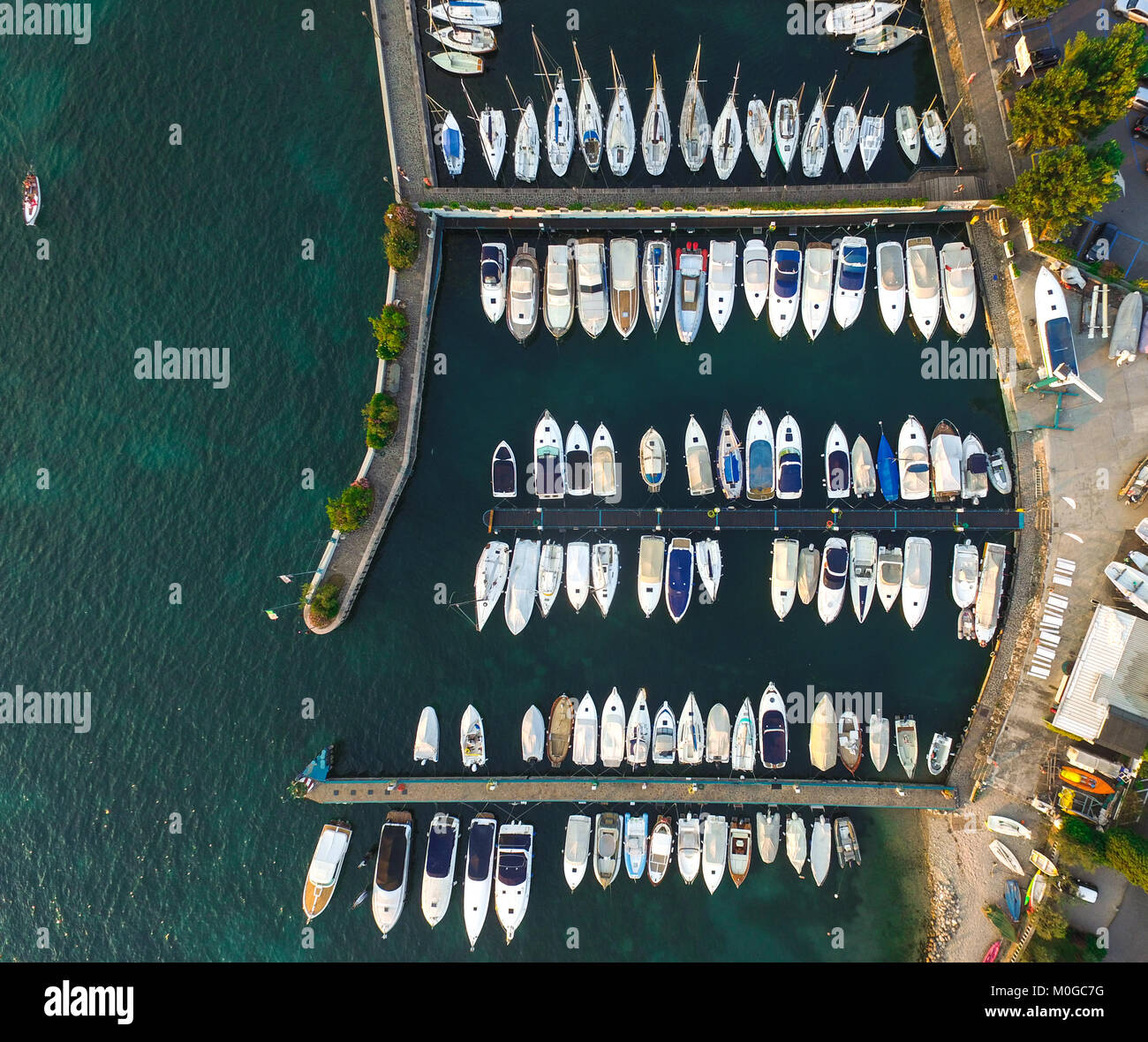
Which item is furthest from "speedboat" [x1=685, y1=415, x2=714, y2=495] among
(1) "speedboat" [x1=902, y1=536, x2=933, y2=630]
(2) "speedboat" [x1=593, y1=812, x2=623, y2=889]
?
(2) "speedboat" [x1=593, y1=812, x2=623, y2=889]

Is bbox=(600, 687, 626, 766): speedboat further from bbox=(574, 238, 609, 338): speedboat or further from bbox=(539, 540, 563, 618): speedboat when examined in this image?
bbox=(574, 238, 609, 338): speedboat

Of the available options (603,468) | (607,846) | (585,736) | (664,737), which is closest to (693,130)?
(603,468)

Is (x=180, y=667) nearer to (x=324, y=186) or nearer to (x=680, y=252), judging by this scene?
(x=324, y=186)

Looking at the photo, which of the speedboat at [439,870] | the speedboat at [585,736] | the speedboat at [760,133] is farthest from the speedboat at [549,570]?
the speedboat at [760,133]

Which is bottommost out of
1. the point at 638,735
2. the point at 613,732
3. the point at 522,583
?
the point at 638,735

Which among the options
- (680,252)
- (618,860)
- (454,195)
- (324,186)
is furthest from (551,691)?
(324,186)

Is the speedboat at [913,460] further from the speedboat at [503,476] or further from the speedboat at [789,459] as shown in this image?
the speedboat at [503,476]

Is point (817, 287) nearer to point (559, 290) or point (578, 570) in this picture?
point (559, 290)
